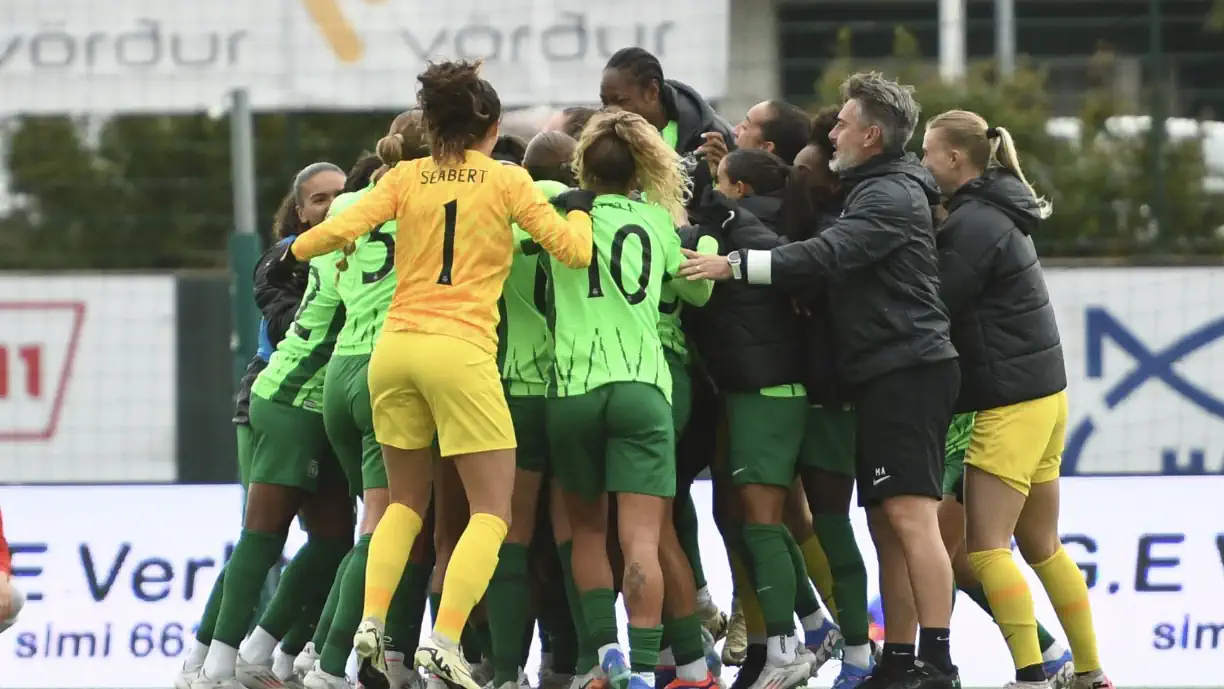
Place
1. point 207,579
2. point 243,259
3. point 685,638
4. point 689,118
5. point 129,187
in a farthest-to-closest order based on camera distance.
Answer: point 129,187 < point 243,259 < point 207,579 < point 689,118 < point 685,638

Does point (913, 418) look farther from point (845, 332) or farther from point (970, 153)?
point (970, 153)

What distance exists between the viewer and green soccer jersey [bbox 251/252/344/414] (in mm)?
7762

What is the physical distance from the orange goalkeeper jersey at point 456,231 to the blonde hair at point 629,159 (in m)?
0.25

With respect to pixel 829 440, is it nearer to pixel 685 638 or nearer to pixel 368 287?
pixel 685 638

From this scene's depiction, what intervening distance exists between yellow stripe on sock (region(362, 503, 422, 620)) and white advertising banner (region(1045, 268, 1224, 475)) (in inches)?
271

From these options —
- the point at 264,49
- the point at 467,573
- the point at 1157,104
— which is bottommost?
the point at 467,573

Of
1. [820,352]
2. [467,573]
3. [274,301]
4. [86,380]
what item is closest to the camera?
[467,573]

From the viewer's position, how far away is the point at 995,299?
294 inches

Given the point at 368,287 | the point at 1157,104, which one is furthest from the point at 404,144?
the point at 1157,104

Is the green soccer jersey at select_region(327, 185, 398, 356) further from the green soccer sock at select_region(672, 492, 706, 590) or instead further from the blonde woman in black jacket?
the blonde woman in black jacket

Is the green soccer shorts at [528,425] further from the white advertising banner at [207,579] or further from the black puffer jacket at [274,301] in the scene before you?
the white advertising banner at [207,579]

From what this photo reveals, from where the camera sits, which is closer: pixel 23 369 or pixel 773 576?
pixel 773 576

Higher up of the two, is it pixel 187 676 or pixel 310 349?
pixel 310 349

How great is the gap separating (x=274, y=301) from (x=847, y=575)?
242 cm
